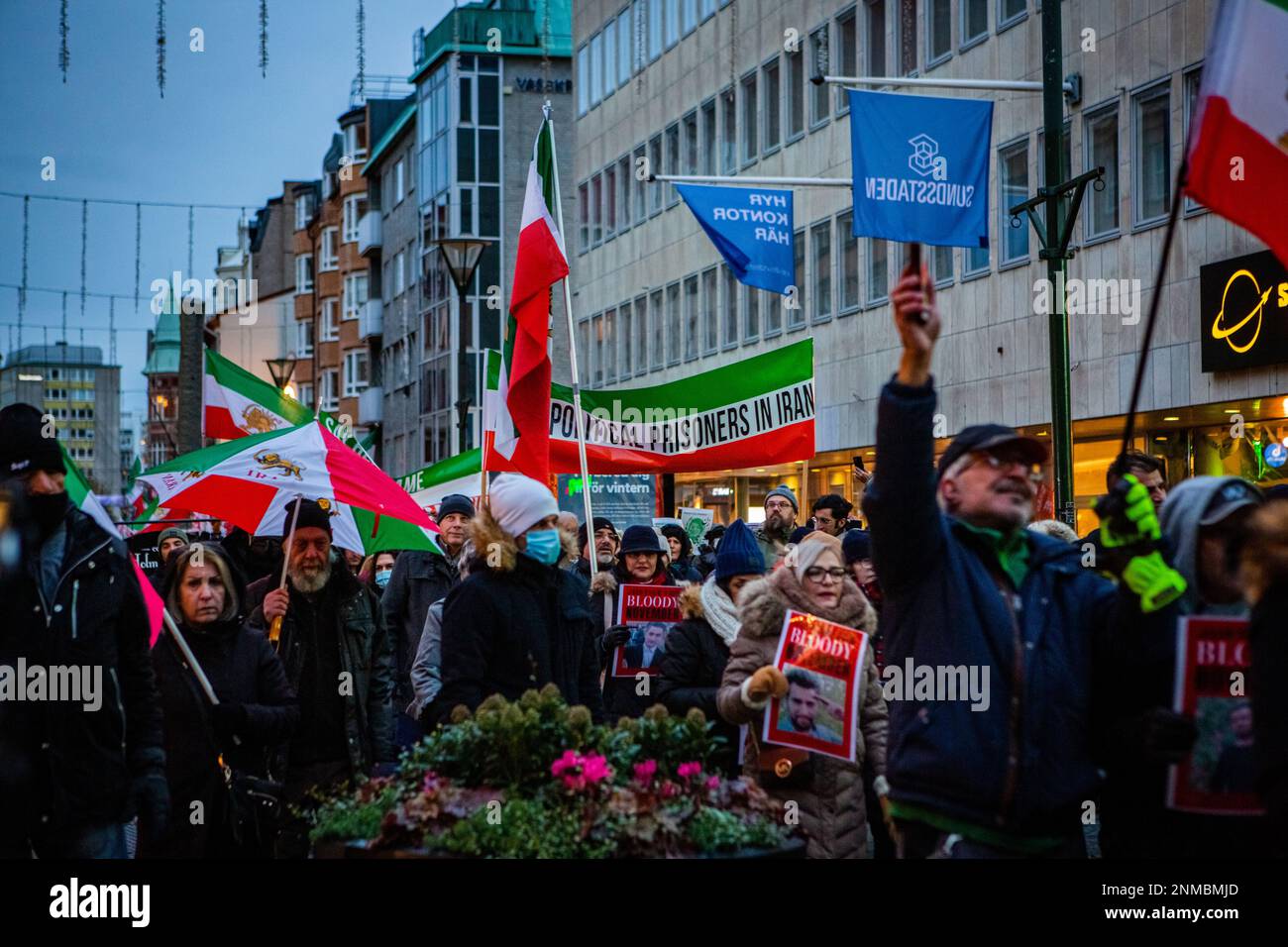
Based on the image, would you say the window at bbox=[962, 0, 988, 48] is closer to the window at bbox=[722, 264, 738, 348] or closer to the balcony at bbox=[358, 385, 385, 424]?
the window at bbox=[722, 264, 738, 348]

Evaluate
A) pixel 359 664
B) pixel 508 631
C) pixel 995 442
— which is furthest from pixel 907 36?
→ pixel 995 442

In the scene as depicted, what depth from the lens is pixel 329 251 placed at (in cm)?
9450

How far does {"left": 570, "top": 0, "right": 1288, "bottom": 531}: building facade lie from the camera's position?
928 inches

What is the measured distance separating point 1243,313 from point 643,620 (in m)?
13.3

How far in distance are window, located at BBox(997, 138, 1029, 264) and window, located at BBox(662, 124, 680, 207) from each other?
47.5ft

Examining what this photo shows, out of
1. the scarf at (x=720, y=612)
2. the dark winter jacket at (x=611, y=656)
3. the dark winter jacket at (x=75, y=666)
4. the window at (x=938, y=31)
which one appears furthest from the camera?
the window at (x=938, y=31)

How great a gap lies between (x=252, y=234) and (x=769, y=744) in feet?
403

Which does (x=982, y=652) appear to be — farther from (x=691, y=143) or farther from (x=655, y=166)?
(x=655, y=166)

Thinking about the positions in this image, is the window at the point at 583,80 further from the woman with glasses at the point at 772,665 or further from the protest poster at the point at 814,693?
the protest poster at the point at 814,693

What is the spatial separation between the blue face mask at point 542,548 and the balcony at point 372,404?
76072 mm

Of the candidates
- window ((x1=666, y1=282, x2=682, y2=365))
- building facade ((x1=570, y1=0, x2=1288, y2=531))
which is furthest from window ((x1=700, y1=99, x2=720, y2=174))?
window ((x1=666, y1=282, x2=682, y2=365))

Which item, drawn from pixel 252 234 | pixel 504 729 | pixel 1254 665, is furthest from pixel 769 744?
pixel 252 234

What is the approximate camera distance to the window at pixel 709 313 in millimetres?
39688

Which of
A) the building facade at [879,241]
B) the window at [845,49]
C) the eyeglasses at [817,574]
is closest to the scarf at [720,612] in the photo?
the eyeglasses at [817,574]
